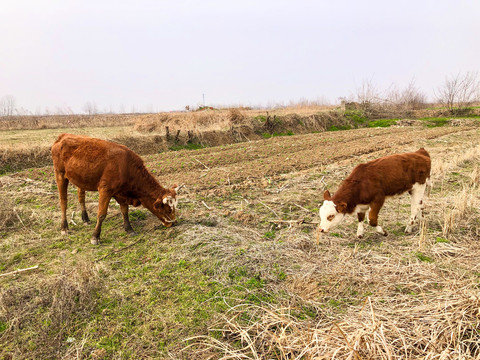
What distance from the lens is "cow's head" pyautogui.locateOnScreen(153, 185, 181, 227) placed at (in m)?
6.40

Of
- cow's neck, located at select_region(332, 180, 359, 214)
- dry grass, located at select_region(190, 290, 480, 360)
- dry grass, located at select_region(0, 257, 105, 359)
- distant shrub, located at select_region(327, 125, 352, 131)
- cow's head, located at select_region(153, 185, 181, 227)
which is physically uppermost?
distant shrub, located at select_region(327, 125, 352, 131)

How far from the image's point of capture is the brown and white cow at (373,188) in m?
5.50

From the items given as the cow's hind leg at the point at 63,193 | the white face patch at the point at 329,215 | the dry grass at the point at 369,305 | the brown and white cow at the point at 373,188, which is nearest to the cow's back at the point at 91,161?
the cow's hind leg at the point at 63,193

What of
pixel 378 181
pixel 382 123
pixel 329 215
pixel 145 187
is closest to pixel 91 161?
pixel 145 187

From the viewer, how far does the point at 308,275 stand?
15.1 ft

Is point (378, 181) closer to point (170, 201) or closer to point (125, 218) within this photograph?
point (170, 201)

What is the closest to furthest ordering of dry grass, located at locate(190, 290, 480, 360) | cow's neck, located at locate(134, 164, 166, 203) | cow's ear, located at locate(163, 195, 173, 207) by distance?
1. dry grass, located at locate(190, 290, 480, 360)
2. cow's ear, located at locate(163, 195, 173, 207)
3. cow's neck, located at locate(134, 164, 166, 203)

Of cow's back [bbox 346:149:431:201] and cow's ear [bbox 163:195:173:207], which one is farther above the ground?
cow's back [bbox 346:149:431:201]

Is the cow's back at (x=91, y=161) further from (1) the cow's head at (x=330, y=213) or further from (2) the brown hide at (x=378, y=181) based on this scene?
(2) the brown hide at (x=378, y=181)

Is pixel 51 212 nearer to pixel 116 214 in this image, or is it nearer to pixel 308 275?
pixel 116 214

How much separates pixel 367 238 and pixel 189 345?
427 cm

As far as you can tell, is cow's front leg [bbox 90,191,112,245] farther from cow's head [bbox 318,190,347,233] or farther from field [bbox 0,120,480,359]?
cow's head [bbox 318,190,347,233]

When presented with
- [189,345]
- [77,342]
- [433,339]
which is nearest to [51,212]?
[77,342]

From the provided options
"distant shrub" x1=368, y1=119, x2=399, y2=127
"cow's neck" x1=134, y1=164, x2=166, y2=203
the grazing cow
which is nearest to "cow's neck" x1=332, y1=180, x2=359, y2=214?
the grazing cow
